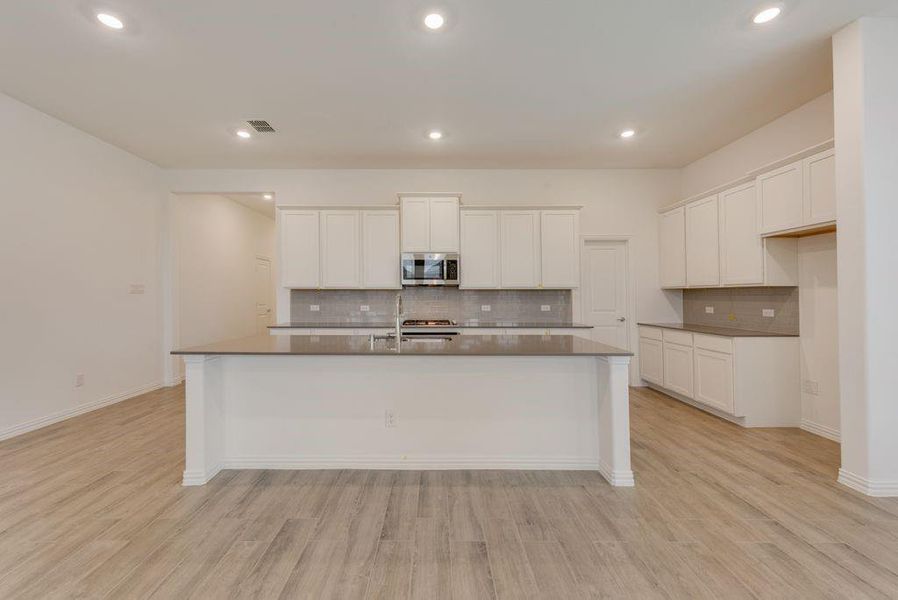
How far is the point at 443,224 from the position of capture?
16.6 feet

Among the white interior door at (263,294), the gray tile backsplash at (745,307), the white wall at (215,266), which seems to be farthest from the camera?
the white interior door at (263,294)

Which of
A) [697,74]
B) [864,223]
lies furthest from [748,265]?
[697,74]

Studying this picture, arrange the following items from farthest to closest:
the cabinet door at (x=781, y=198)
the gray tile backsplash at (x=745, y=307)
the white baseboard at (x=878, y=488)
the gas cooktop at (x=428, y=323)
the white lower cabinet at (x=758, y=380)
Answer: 1. the gas cooktop at (x=428, y=323)
2. the gray tile backsplash at (x=745, y=307)
3. the white lower cabinet at (x=758, y=380)
4. the cabinet door at (x=781, y=198)
5. the white baseboard at (x=878, y=488)

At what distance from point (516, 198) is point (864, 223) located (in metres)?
3.61

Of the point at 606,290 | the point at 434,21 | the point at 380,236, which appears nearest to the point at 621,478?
the point at 434,21

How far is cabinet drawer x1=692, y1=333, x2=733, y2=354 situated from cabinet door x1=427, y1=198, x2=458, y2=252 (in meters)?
2.92

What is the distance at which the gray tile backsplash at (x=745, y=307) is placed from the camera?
3.88 metres

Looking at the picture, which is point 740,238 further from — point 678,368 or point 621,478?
point 621,478

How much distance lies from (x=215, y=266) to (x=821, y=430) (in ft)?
26.7

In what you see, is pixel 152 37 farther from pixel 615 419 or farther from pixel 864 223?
pixel 864 223

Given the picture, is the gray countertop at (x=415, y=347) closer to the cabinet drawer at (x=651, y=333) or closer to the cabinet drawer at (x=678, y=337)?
the cabinet drawer at (x=678, y=337)

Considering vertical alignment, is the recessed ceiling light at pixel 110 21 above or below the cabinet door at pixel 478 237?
above

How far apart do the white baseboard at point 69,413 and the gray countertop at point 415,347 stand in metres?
2.44

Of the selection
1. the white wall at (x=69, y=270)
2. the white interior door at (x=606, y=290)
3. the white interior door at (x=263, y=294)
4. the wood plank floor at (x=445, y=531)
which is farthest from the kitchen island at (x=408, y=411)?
the white interior door at (x=263, y=294)
